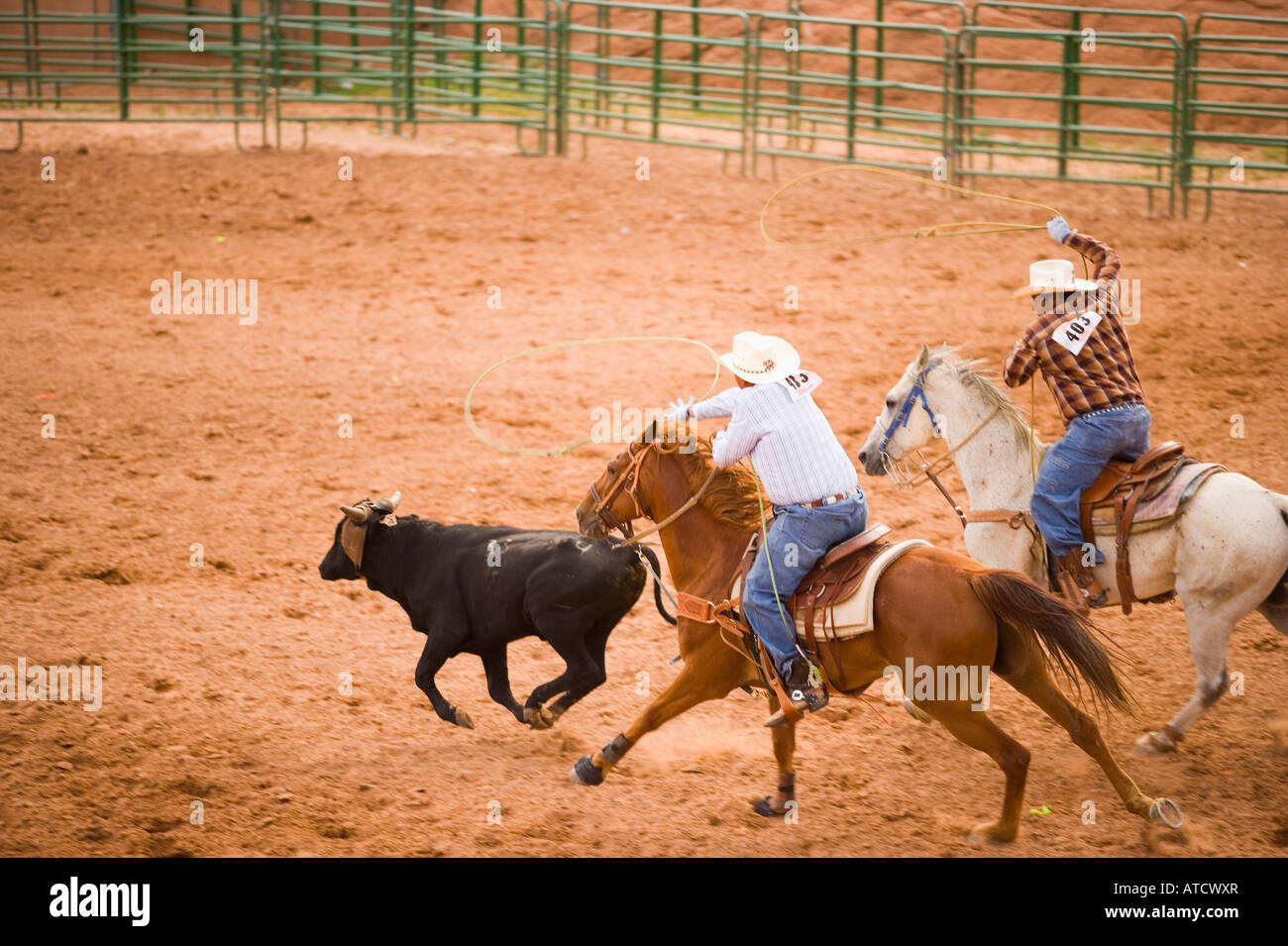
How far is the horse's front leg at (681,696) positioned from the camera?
5.33m

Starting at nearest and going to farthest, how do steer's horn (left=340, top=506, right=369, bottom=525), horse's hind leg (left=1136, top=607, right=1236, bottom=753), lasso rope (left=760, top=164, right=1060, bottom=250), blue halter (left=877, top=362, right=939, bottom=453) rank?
horse's hind leg (left=1136, top=607, right=1236, bottom=753)
steer's horn (left=340, top=506, right=369, bottom=525)
blue halter (left=877, top=362, right=939, bottom=453)
lasso rope (left=760, top=164, right=1060, bottom=250)

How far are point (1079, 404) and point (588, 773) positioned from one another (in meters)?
2.75

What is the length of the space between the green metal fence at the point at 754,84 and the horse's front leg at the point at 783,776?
10258 mm

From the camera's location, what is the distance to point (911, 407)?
6297 millimetres

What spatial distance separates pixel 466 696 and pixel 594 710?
67 cm

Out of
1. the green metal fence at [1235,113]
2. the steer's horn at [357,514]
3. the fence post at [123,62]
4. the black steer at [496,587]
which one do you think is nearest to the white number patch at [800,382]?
the black steer at [496,587]

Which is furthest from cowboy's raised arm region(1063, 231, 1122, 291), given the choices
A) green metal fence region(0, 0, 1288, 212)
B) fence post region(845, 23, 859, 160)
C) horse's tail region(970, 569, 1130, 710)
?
fence post region(845, 23, 859, 160)

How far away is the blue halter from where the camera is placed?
6.24m

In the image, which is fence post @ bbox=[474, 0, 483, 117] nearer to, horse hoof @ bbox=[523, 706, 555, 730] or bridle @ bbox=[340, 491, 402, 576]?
bridle @ bbox=[340, 491, 402, 576]

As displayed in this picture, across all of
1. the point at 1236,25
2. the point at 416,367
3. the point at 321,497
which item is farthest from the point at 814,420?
the point at 1236,25

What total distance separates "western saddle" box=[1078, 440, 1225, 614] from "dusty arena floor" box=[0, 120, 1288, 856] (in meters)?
1.04

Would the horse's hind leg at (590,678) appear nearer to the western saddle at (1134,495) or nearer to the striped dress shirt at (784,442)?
the striped dress shirt at (784,442)

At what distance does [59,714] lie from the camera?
20.0ft
